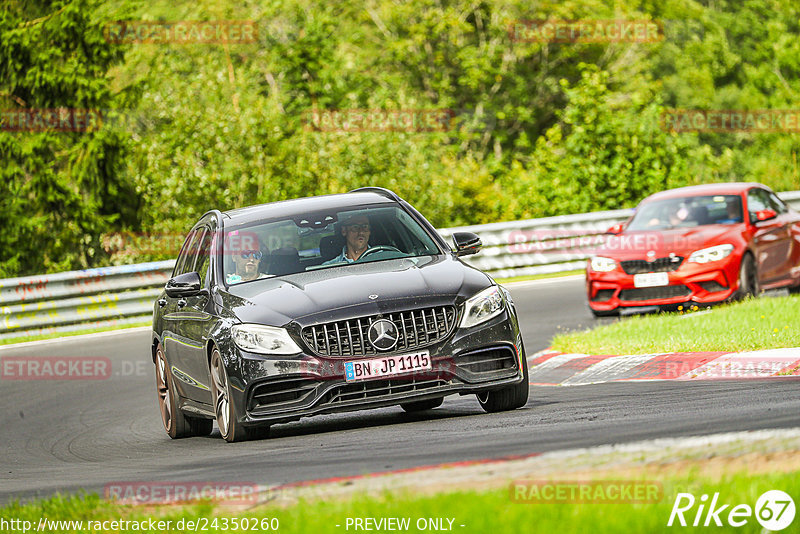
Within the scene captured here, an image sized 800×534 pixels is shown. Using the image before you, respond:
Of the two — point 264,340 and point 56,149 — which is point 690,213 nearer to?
point 264,340

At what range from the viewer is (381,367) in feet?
28.2

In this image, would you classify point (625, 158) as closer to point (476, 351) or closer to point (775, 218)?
point (775, 218)

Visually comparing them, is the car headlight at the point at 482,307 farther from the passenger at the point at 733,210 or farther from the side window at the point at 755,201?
the side window at the point at 755,201

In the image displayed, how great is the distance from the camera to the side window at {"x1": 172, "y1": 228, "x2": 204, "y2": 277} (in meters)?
11.1

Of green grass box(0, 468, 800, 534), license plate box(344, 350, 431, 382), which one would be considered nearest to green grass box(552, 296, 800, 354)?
license plate box(344, 350, 431, 382)

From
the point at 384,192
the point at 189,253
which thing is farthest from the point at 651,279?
the point at 189,253

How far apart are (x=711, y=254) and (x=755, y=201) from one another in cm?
186

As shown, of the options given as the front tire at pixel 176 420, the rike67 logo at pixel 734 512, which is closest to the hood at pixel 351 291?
the front tire at pixel 176 420

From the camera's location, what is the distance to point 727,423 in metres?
6.97

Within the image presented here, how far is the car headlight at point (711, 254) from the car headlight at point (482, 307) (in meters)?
7.72

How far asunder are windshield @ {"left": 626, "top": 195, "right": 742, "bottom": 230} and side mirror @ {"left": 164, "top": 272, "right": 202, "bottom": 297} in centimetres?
893

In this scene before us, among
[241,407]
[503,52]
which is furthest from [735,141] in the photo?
[241,407]

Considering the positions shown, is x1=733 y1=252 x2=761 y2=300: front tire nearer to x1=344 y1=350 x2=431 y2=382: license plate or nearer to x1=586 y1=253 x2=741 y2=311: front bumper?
x1=586 y1=253 x2=741 y2=311: front bumper

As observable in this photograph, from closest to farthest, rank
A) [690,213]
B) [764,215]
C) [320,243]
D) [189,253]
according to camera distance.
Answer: [320,243] < [189,253] < [764,215] < [690,213]
